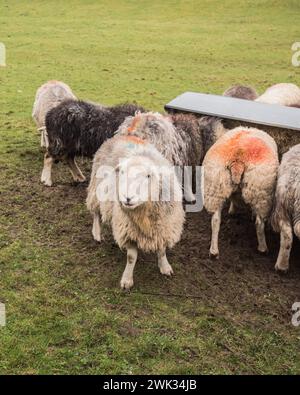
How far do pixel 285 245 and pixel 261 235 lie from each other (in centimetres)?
43

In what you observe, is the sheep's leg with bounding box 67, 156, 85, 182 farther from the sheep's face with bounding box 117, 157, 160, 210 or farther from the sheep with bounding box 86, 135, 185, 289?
the sheep's face with bounding box 117, 157, 160, 210

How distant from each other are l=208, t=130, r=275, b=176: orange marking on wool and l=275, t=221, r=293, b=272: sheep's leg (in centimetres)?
64

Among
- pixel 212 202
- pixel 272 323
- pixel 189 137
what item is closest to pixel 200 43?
pixel 189 137

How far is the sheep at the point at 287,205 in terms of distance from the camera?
14.9ft

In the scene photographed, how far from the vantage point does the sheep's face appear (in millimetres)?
4062

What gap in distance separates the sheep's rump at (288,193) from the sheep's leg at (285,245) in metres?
0.06

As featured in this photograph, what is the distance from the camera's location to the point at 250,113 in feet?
19.8

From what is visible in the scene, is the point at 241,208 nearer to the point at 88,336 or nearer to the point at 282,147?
the point at 282,147

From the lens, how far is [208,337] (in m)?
3.95

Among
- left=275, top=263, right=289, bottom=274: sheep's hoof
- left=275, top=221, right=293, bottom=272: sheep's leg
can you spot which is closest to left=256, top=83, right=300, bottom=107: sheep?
left=275, top=221, right=293, bottom=272: sheep's leg

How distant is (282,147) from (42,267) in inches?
116
